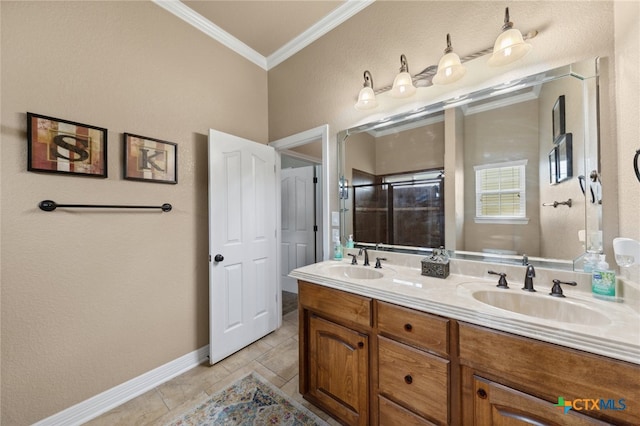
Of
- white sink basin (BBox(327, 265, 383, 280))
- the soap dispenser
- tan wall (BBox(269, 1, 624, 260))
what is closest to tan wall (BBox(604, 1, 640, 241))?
tan wall (BBox(269, 1, 624, 260))

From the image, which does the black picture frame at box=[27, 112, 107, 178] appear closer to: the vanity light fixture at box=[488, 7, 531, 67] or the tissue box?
the tissue box

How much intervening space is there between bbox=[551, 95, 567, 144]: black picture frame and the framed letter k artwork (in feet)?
8.17

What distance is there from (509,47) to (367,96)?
83cm

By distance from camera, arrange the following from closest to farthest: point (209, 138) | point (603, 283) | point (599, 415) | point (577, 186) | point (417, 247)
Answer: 1. point (599, 415)
2. point (603, 283)
3. point (577, 186)
4. point (417, 247)
5. point (209, 138)

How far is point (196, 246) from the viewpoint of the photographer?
209 cm

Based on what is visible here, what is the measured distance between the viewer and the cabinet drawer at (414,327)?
1.01 metres

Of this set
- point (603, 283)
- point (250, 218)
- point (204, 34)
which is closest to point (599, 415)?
point (603, 283)

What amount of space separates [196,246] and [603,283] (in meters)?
2.55

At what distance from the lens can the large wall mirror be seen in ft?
3.81

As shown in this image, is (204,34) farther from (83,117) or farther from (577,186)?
(577,186)

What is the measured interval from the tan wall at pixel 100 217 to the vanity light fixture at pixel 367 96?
1.34 meters

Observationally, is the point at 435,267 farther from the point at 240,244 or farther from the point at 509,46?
the point at 240,244

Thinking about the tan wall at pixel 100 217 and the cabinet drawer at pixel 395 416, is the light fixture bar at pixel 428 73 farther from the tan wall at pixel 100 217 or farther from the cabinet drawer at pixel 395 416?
the cabinet drawer at pixel 395 416

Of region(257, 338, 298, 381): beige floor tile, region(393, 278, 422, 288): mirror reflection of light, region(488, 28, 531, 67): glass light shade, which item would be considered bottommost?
region(257, 338, 298, 381): beige floor tile
